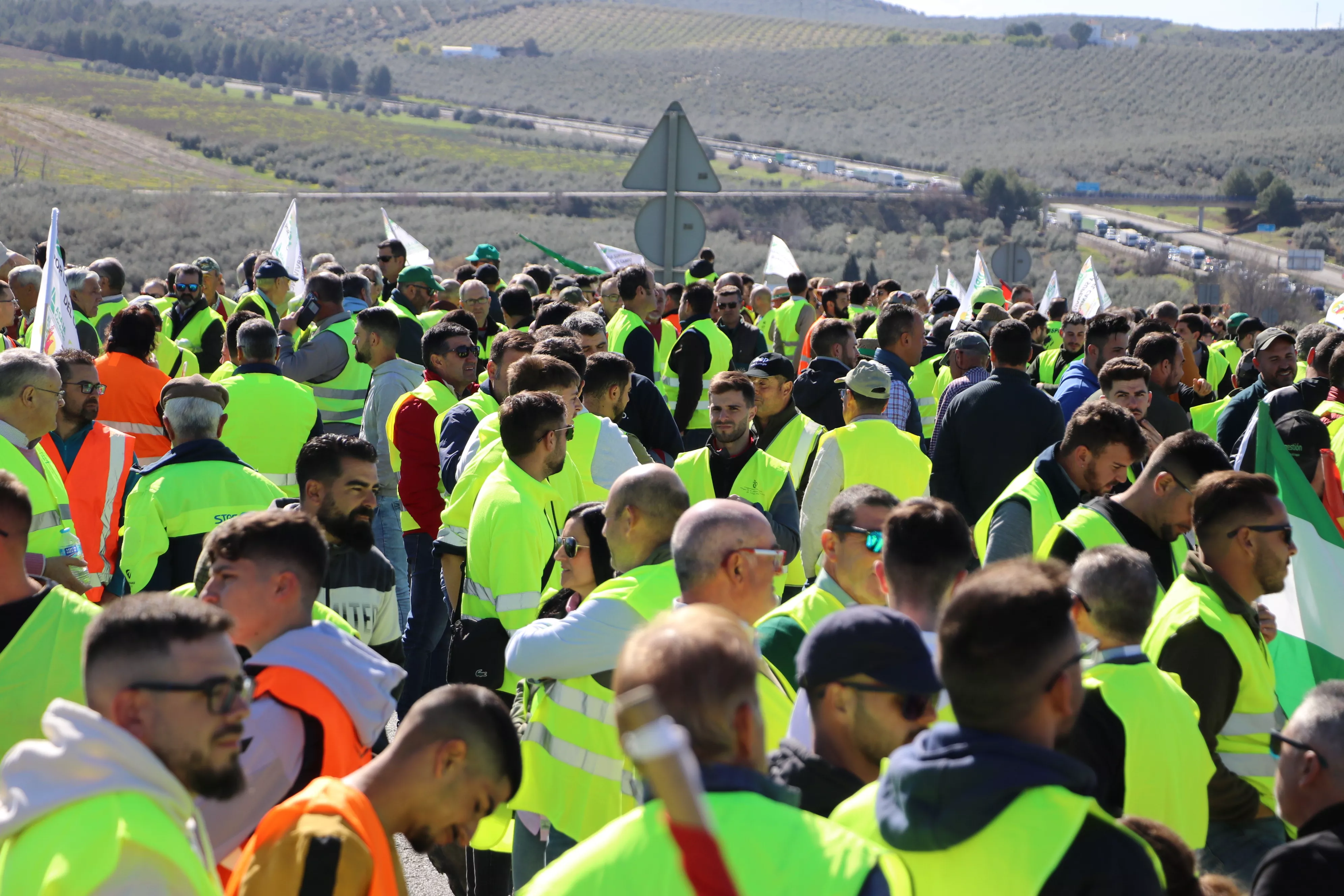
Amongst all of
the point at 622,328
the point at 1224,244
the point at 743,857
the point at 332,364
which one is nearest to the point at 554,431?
the point at 743,857

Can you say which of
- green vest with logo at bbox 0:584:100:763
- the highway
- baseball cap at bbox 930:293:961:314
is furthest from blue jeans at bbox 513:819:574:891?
the highway

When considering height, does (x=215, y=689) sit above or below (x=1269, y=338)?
below

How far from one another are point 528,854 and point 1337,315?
9.79 m

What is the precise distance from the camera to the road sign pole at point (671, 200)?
9.75 meters

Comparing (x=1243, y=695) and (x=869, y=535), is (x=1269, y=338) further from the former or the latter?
(x=869, y=535)

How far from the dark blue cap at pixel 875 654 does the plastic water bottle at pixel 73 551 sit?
3329 mm

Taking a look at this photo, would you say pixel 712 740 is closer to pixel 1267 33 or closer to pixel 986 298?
pixel 986 298

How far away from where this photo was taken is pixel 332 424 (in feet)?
30.2

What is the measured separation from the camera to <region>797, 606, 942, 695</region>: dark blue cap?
9.54 ft

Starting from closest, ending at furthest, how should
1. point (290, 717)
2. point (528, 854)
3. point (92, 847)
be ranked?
point (92, 847)
point (290, 717)
point (528, 854)

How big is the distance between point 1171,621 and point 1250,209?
3200 inches

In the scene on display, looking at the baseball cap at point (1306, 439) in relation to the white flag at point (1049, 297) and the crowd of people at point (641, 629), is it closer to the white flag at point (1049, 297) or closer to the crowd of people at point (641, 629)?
the crowd of people at point (641, 629)

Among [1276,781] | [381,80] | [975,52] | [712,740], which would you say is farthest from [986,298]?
[975,52]

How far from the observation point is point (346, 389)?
9117 millimetres
